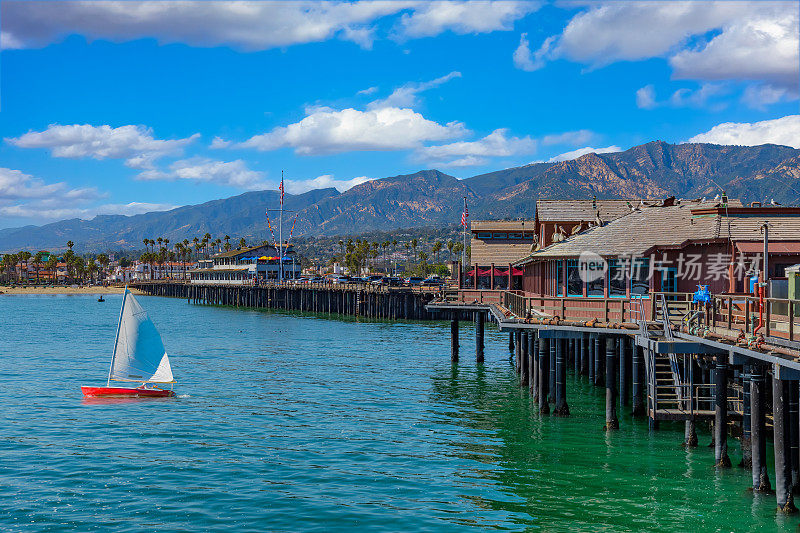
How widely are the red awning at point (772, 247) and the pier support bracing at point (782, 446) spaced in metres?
14.1

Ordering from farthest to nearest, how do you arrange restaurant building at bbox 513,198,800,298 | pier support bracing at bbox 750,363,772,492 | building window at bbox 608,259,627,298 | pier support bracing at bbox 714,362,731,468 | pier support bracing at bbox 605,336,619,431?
building window at bbox 608,259,627,298, restaurant building at bbox 513,198,800,298, pier support bracing at bbox 605,336,619,431, pier support bracing at bbox 714,362,731,468, pier support bracing at bbox 750,363,772,492

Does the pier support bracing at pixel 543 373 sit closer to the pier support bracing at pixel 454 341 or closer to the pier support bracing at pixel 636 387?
the pier support bracing at pixel 636 387

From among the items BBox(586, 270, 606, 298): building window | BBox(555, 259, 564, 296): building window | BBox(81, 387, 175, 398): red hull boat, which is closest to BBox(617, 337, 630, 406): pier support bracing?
BBox(586, 270, 606, 298): building window

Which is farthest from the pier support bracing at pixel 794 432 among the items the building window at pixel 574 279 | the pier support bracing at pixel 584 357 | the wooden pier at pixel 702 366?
the pier support bracing at pixel 584 357

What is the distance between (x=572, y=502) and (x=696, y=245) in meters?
16.1

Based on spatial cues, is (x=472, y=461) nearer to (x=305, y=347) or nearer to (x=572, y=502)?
(x=572, y=502)

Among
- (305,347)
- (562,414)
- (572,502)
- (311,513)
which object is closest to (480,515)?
(572,502)

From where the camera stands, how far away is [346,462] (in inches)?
936

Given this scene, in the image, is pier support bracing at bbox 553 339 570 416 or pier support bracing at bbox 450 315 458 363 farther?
pier support bracing at bbox 450 315 458 363

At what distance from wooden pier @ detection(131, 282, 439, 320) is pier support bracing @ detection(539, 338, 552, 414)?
63205 mm

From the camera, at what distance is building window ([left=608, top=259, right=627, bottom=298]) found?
3275 cm

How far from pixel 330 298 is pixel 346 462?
3606 inches

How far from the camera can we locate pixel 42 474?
2258 cm

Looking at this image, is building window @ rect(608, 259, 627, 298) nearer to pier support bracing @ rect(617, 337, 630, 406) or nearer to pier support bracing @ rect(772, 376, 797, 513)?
pier support bracing @ rect(617, 337, 630, 406)
